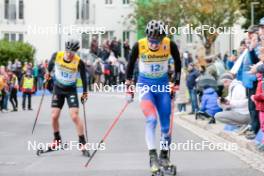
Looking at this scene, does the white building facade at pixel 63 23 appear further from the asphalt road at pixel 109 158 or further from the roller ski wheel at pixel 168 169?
the roller ski wheel at pixel 168 169

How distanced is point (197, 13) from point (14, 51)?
40.6 ft

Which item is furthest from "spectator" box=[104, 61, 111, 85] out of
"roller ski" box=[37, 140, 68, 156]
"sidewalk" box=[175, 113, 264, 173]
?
"roller ski" box=[37, 140, 68, 156]

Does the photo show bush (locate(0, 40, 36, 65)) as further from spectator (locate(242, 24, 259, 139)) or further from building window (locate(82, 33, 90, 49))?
spectator (locate(242, 24, 259, 139))

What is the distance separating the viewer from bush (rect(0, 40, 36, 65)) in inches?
2037

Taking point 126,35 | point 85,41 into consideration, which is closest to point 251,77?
point 85,41

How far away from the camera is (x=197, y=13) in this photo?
51250mm

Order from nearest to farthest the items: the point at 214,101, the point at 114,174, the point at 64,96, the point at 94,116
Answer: the point at 114,174
the point at 64,96
the point at 214,101
the point at 94,116

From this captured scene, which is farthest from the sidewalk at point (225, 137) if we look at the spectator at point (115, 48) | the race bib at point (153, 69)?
the spectator at point (115, 48)

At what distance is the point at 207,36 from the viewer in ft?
159

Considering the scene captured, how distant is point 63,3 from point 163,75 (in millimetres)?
48099

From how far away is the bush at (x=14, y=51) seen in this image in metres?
51.8

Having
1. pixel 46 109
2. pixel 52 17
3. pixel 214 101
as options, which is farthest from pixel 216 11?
pixel 214 101

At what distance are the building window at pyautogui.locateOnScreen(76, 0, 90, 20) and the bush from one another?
709 cm

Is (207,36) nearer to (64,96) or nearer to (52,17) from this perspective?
(52,17)
